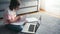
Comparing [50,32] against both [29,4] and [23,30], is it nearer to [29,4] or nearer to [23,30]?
[23,30]

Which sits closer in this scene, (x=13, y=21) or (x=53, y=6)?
(x=13, y=21)

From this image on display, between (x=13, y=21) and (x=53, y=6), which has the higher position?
(x=13, y=21)

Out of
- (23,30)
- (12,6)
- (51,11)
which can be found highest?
(12,6)

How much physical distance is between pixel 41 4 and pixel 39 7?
24 centimetres

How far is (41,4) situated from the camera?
13.9 ft

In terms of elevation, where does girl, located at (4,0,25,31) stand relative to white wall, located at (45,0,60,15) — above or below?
above

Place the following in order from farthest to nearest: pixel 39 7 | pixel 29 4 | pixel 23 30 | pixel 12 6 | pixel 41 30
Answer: pixel 39 7 → pixel 29 4 → pixel 12 6 → pixel 41 30 → pixel 23 30

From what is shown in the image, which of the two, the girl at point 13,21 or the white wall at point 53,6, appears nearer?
the girl at point 13,21

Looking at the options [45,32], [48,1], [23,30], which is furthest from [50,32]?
[48,1]

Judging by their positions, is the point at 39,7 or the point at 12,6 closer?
the point at 12,6

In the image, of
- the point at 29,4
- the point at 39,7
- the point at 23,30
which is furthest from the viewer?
the point at 39,7

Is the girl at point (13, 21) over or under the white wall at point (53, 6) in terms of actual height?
over

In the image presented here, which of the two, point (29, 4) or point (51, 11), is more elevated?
point (29, 4)

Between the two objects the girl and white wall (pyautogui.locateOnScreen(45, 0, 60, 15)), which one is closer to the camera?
the girl
